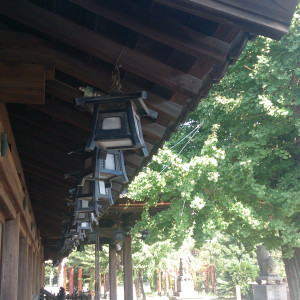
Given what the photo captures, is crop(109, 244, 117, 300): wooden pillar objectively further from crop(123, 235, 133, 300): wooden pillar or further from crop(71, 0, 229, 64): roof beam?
crop(71, 0, 229, 64): roof beam

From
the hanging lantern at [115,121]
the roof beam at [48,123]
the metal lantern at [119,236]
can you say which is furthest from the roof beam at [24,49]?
the metal lantern at [119,236]

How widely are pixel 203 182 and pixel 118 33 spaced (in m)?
7.84

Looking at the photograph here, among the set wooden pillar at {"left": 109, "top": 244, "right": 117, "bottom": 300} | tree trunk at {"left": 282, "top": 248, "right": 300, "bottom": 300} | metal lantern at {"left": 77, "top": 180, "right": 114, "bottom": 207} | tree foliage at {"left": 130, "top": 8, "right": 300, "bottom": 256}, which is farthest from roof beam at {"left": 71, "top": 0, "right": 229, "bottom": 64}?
wooden pillar at {"left": 109, "top": 244, "right": 117, "bottom": 300}

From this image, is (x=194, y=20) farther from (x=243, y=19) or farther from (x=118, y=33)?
(x=118, y=33)

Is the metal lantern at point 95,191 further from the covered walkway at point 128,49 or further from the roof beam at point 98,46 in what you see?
the roof beam at point 98,46

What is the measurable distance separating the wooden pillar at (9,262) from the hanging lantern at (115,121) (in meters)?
2.65

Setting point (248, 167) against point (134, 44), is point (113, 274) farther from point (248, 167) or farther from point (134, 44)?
point (134, 44)

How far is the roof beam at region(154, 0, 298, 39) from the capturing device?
211cm

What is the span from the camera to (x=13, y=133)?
4504mm

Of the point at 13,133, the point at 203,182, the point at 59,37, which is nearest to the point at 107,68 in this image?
the point at 59,37

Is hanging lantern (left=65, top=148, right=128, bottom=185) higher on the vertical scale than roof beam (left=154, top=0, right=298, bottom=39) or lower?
lower

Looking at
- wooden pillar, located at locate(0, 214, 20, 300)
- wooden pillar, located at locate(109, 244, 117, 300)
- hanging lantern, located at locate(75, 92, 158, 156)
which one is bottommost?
wooden pillar, located at locate(109, 244, 117, 300)

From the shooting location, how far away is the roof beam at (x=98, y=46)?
7.52ft

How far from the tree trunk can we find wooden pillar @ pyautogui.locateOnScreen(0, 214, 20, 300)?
8.88 meters
